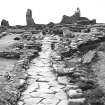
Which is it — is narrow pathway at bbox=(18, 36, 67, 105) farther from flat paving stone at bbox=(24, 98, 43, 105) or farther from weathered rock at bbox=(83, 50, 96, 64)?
weathered rock at bbox=(83, 50, 96, 64)

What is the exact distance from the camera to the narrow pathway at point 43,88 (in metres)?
11.3

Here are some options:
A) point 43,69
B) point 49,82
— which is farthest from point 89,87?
point 43,69

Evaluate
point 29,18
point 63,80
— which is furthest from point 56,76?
point 29,18

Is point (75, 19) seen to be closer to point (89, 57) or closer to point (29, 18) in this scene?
point (29, 18)

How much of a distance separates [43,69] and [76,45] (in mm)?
4906

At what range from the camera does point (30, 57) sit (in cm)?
1872

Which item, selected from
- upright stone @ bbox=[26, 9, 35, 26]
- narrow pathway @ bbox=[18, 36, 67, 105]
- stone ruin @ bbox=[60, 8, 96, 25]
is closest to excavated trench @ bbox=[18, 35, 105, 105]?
narrow pathway @ bbox=[18, 36, 67, 105]

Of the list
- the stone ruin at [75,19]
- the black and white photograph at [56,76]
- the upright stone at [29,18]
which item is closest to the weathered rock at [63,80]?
the black and white photograph at [56,76]

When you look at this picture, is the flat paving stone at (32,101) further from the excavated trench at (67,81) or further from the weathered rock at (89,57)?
the weathered rock at (89,57)

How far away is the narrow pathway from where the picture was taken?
11.3m

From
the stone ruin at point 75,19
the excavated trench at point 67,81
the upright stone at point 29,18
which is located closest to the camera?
the excavated trench at point 67,81

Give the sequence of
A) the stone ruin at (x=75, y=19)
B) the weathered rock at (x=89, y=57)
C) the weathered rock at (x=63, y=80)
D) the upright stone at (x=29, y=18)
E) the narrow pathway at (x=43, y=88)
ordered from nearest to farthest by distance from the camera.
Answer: the narrow pathway at (x=43, y=88) → the weathered rock at (x=63, y=80) → the weathered rock at (x=89, y=57) → the stone ruin at (x=75, y=19) → the upright stone at (x=29, y=18)

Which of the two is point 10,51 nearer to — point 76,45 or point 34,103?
point 76,45

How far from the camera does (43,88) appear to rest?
12.9m
